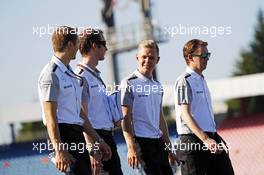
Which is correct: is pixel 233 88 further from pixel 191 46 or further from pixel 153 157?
pixel 153 157

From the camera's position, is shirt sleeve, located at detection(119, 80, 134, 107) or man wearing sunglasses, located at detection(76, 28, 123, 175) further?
shirt sleeve, located at detection(119, 80, 134, 107)

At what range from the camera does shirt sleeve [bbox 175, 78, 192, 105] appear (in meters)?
6.88

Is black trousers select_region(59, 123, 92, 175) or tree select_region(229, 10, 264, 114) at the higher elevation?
black trousers select_region(59, 123, 92, 175)

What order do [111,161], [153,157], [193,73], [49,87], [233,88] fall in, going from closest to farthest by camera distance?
[49,87], [111,161], [153,157], [193,73], [233,88]

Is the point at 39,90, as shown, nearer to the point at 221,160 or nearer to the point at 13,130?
the point at 221,160

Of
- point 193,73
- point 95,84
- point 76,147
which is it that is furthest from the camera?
point 193,73

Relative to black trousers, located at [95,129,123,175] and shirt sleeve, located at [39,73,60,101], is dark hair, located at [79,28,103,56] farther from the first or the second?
shirt sleeve, located at [39,73,60,101]

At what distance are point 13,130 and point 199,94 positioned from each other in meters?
17.7

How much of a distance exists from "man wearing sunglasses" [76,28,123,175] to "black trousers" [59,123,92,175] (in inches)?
34.3

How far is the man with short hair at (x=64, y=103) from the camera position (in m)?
5.43

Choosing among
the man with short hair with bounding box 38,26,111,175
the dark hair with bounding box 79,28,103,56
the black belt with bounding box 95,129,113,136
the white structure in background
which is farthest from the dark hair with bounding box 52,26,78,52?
the white structure in background

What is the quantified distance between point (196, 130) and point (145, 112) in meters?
0.52

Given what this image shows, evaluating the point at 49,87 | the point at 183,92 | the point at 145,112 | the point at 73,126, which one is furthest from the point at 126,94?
the point at 49,87

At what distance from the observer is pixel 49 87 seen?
217 inches
